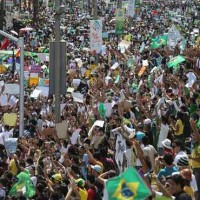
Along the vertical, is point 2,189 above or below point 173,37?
below

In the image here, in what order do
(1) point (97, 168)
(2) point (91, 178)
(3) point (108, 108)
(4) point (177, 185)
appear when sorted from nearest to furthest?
(4) point (177, 185)
(2) point (91, 178)
(1) point (97, 168)
(3) point (108, 108)

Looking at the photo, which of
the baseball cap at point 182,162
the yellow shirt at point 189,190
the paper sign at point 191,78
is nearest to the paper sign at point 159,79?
the paper sign at point 191,78

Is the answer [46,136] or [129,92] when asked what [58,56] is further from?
[129,92]

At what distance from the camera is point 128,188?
22.6 feet

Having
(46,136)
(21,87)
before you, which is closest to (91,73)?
(21,87)

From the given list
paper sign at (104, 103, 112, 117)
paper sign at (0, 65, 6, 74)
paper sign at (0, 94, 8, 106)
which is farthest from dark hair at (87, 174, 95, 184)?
paper sign at (0, 65, 6, 74)

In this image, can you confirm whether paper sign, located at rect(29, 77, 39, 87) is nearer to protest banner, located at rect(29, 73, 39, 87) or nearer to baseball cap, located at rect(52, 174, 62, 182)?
protest banner, located at rect(29, 73, 39, 87)

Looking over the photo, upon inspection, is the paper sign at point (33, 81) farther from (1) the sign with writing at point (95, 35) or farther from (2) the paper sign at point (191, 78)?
(2) the paper sign at point (191, 78)

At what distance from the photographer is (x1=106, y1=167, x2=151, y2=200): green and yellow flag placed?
6.80 m

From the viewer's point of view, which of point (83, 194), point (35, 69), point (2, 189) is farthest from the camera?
point (35, 69)

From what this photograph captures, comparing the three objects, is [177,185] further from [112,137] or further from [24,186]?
[112,137]

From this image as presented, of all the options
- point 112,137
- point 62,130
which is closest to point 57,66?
point 62,130

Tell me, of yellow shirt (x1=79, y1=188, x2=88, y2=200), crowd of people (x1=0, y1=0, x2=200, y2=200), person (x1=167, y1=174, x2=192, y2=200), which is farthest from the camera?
crowd of people (x1=0, y1=0, x2=200, y2=200)

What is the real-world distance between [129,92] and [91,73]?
543 centimetres
